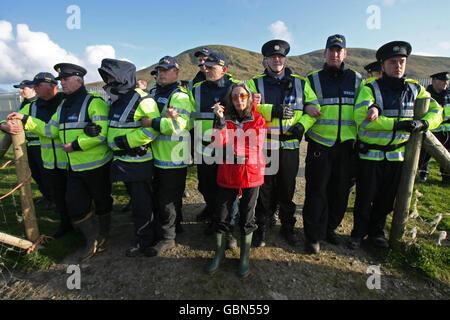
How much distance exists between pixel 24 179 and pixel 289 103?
13.3ft

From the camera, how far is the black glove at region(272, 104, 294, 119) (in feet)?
10.6

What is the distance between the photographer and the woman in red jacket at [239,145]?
2.88 m

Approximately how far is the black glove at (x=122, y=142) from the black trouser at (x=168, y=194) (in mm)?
568

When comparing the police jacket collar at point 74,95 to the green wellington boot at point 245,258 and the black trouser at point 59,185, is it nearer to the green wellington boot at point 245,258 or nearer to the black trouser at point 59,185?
the black trouser at point 59,185

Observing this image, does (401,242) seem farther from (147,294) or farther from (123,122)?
(123,122)

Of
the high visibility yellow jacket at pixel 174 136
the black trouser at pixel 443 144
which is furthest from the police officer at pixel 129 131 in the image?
the black trouser at pixel 443 144

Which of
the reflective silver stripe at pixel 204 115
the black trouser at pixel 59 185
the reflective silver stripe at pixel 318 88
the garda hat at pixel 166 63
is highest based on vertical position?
the garda hat at pixel 166 63

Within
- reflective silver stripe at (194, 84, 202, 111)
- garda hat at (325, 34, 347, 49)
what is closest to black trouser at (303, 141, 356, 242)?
garda hat at (325, 34, 347, 49)

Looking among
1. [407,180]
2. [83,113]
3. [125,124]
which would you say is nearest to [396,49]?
[407,180]

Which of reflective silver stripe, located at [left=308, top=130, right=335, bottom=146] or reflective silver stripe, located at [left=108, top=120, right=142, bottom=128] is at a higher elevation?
reflective silver stripe, located at [left=108, top=120, right=142, bottom=128]

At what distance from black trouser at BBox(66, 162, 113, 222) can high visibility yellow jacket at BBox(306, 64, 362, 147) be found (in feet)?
10.5

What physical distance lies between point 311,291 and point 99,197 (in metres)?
3.18

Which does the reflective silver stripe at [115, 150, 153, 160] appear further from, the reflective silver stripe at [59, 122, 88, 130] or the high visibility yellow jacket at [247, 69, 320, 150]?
the high visibility yellow jacket at [247, 69, 320, 150]

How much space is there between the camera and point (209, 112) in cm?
366
